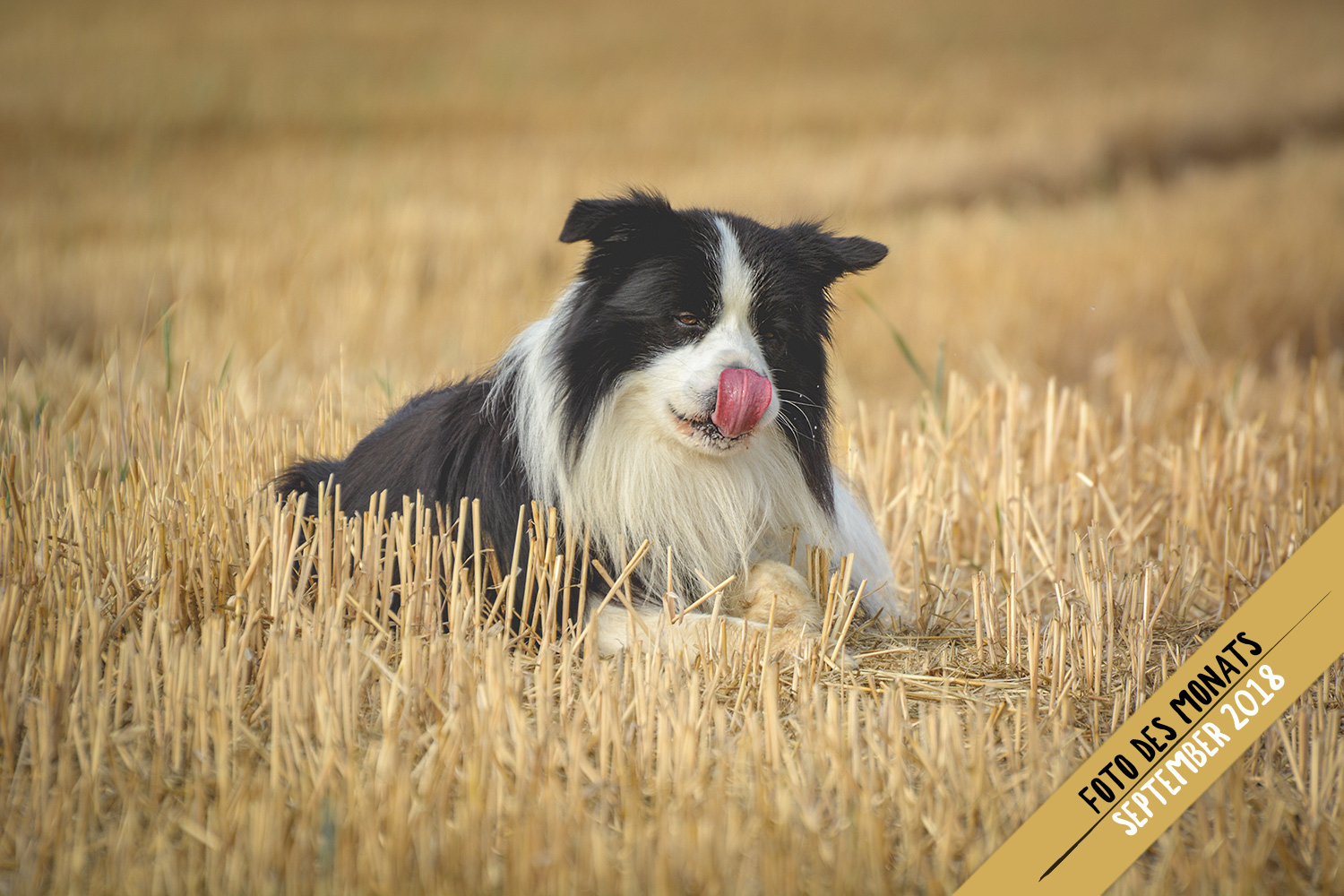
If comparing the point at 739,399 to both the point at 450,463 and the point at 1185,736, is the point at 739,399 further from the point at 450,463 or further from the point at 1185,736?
the point at 1185,736

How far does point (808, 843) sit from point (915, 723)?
81 centimetres

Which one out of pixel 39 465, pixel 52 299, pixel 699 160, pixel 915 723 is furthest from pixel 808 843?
pixel 699 160

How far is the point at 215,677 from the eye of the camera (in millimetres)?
2635

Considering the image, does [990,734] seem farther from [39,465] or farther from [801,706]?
[39,465]

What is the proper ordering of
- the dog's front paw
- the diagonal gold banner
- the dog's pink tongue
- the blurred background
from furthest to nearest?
the blurred background → the dog's front paw → the dog's pink tongue → the diagonal gold banner

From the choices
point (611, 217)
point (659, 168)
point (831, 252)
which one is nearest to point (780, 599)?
point (831, 252)

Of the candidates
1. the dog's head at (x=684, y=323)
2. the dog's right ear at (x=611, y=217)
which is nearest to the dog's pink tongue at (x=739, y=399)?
the dog's head at (x=684, y=323)

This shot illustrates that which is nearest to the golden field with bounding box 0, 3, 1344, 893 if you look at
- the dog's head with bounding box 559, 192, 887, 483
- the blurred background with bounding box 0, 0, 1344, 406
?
the blurred background with bounding box 0, 0, 1344, 406

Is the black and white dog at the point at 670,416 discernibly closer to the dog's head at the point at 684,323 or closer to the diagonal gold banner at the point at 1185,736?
the dog's head at the point at 684,323

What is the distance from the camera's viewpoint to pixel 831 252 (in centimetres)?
334

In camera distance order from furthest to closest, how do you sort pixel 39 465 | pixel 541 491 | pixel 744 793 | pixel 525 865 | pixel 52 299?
pixel 52 299, pixel 39 465, pixel 541 491, pixel 744 793, pixel 525 865

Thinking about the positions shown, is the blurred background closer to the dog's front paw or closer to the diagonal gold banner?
the dog's front paw

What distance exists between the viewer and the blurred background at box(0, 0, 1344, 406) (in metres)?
8.71

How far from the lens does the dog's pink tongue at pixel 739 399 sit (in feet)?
9.51
